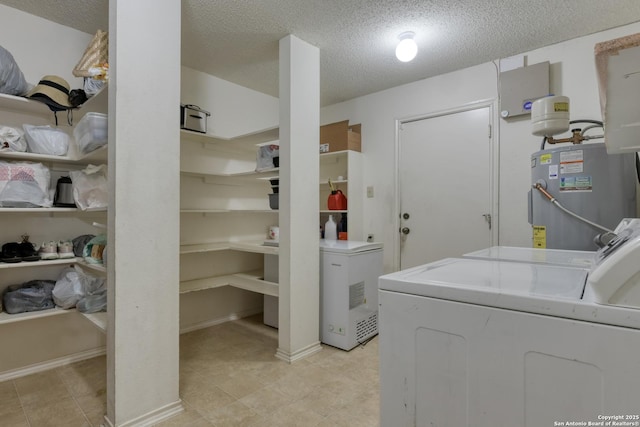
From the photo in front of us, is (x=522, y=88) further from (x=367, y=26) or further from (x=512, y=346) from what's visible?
(x=512, y=346)

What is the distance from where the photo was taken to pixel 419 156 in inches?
137

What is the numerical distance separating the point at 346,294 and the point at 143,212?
1.60 metres

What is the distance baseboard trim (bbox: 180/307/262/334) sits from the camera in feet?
10.2

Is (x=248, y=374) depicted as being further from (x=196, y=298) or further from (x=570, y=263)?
(x=570, y=263)

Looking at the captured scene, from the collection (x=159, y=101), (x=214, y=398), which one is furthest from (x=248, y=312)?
(x=159, y=101)

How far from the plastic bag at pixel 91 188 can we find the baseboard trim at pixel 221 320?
1501 millimetres

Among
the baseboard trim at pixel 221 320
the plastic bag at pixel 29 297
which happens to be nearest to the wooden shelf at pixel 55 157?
the plastic bag at pixel 29 297

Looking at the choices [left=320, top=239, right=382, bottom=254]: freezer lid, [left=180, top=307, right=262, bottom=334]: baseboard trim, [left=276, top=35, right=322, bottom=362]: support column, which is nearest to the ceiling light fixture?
[left=276, top=35, right=322, bottom=362]: support column

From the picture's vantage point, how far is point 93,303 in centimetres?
204

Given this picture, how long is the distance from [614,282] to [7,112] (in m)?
3.25

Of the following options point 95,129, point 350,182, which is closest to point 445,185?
point 350,182

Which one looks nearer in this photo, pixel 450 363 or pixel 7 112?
pixel 450 363

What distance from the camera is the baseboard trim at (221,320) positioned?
10.2 feet

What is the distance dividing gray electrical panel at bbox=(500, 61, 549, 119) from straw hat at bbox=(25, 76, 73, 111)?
343 centimetres
